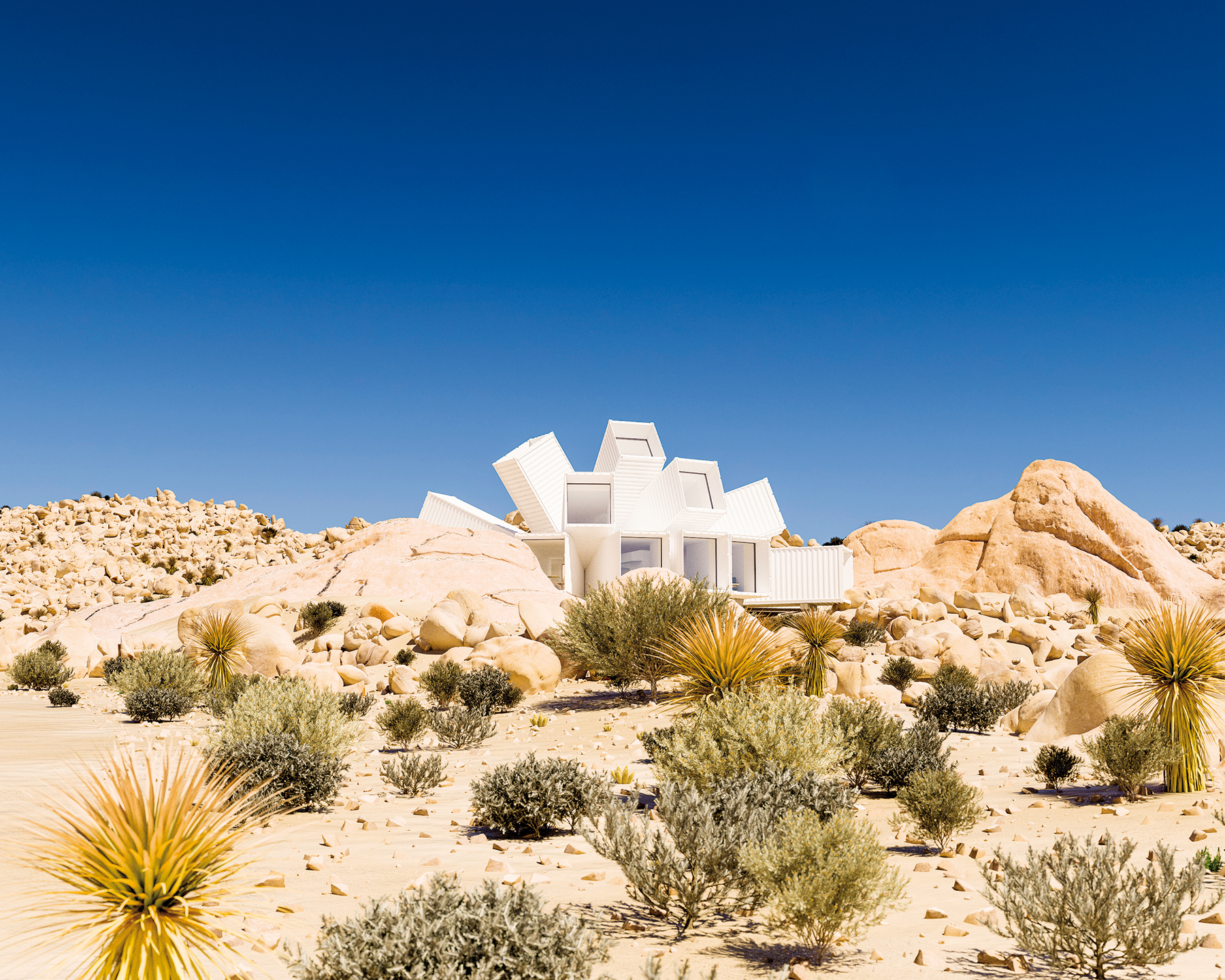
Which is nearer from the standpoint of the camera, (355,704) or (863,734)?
(863,734)

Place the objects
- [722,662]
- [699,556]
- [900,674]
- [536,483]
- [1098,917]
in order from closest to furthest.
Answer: [1098,917]
[722,662]
[900,674]
[536,483]
[699,556]

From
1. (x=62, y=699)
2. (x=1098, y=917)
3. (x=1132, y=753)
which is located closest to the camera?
(x=1098, y=917)

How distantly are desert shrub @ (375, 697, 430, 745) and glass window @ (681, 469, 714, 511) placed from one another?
1190 inches

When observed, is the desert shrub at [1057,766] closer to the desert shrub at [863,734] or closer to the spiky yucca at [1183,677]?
the spiky yucca at [1183,677]

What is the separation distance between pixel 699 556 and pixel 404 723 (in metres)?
29.6

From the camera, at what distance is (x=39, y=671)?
830 inches

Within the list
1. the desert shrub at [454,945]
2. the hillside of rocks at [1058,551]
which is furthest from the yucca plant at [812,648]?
the hillside of rocks at [1058,551]

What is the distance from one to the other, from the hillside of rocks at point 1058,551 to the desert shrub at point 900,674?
650 inches

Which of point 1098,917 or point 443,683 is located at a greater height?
point 1098,917

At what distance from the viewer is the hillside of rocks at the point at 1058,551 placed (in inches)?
1316

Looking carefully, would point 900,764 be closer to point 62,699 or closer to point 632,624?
point 632,624

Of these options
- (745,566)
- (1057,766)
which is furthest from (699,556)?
(1057,766)

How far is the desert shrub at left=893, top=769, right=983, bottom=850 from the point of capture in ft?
20.9

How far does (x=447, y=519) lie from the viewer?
39844 mm
